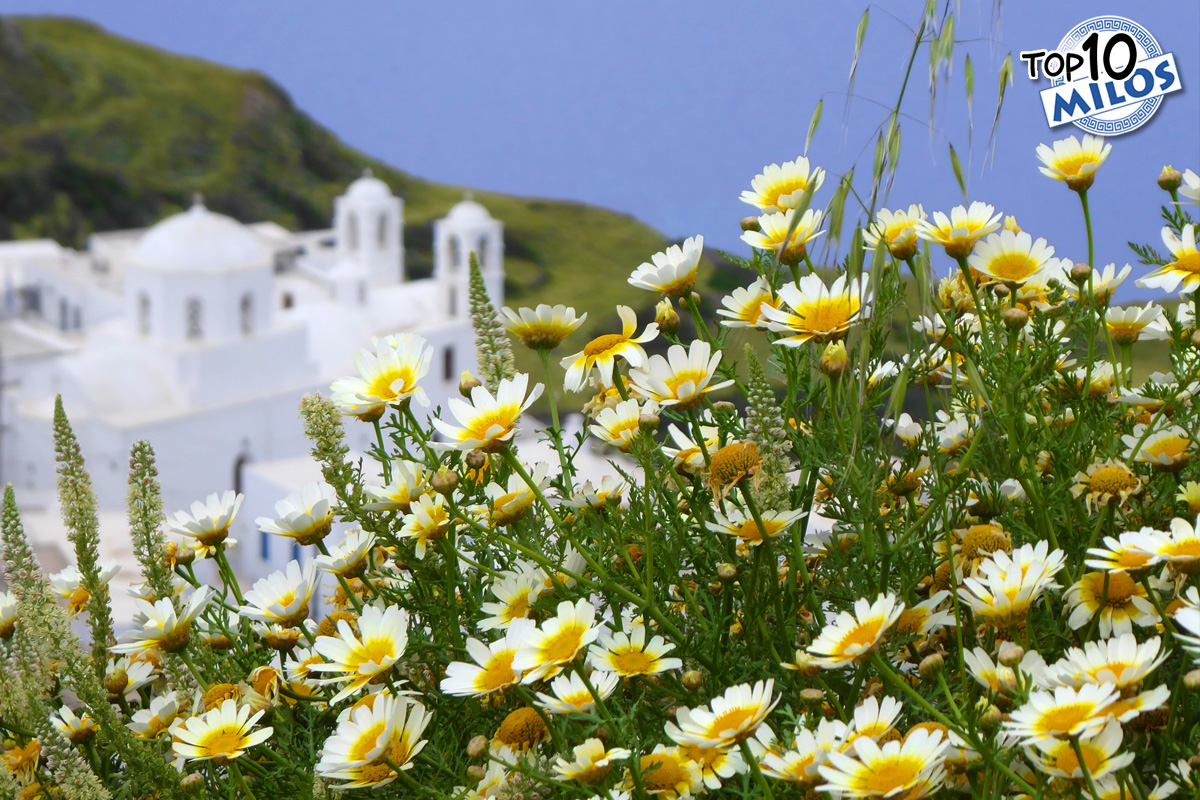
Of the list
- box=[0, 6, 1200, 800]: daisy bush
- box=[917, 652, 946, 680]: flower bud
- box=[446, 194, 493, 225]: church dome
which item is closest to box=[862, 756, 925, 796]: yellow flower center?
box=[0, 6, 1200, 800]: daisy bush

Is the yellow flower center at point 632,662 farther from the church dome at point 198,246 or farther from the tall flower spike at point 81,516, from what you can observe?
the church dome at point 198,246

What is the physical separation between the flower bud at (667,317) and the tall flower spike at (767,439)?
129 millimetres

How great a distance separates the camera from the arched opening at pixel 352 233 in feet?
57.2

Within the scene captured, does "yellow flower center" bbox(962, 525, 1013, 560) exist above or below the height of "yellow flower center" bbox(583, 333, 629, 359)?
below

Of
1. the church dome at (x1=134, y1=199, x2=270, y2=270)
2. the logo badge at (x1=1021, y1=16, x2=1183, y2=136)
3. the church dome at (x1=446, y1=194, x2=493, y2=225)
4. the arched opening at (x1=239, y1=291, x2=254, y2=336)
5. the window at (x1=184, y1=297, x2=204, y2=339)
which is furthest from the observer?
the church dome at (x1=446, y1=194, x2=493, y2=225)

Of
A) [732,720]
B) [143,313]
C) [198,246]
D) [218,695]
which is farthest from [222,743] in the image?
[143,313]

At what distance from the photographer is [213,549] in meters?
0.81

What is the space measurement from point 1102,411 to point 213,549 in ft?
1.92

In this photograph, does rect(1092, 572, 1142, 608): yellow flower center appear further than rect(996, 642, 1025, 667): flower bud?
Yes

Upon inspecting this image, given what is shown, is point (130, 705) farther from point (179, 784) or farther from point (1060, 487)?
point (1060, 487)

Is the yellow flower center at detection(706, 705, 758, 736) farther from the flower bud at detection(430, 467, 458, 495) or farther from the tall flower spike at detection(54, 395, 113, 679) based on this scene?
the tall flower spike at detection(54, 395, 113, 679)

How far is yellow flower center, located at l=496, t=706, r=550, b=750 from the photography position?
0.65m

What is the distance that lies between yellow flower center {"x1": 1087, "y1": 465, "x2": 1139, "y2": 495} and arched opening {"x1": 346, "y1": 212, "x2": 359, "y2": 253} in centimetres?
1722

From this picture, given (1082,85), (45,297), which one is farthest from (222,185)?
(1082,85)
